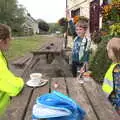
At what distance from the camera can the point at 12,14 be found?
6209 cm

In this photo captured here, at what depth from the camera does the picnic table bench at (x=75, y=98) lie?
2938mm

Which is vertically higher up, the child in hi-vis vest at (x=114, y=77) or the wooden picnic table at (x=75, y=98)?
the child in hi-vis vest at (x=114, y=77)

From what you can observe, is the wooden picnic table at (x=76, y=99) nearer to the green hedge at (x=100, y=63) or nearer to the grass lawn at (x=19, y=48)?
the green hedge at (x=100, y=63)

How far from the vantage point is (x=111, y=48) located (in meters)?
3.44

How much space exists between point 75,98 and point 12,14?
59.7m

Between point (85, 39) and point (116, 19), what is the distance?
269cm

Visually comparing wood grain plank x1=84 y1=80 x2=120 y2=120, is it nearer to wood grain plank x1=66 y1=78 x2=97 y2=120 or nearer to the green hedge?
wood grain plank x1=66 y1=78 x2=97 y2=120

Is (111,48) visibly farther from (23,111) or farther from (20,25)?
(20,25)

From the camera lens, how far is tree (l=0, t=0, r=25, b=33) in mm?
58656

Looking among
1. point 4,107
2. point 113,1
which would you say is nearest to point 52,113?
point 4,107

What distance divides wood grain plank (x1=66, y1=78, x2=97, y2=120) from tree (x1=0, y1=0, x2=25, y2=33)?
52.9m

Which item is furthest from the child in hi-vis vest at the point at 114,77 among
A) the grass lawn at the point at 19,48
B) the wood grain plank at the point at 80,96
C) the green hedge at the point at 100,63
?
the grass lawn at the point at 19,48

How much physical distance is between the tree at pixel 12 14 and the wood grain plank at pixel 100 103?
53120 millimetres

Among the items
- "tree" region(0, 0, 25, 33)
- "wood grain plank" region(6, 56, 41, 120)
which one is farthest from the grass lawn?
"tree" region(0, 0, 25, 33)
